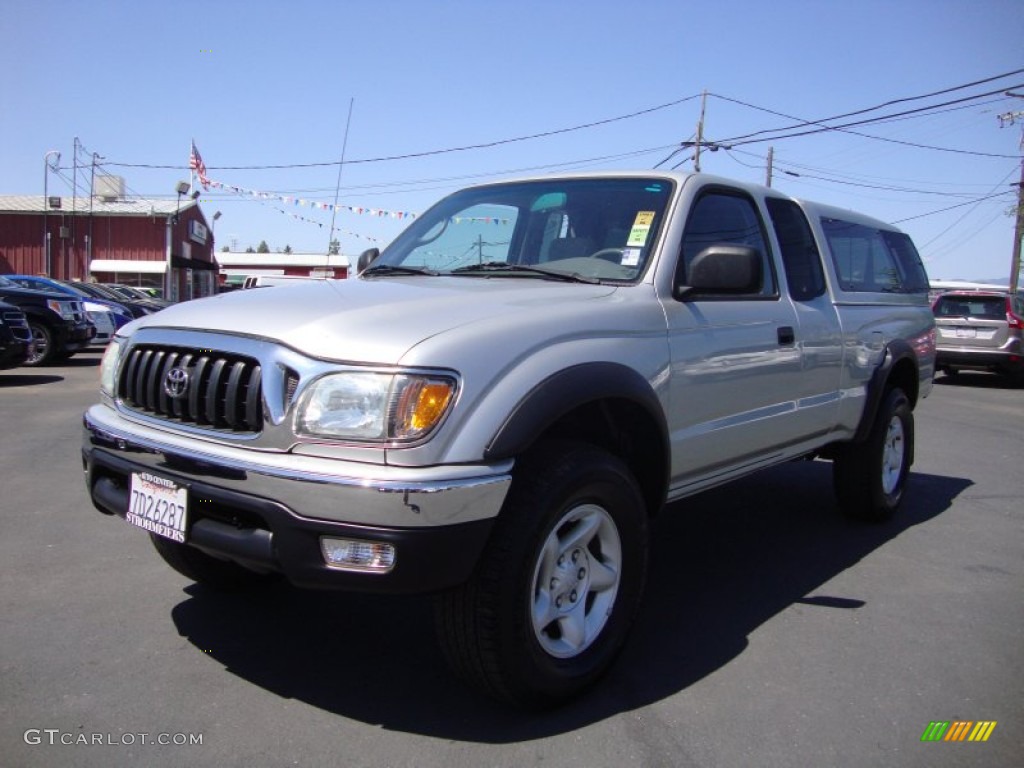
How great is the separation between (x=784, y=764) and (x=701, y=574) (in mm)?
1755

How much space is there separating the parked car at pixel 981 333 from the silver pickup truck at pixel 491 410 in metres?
12.0

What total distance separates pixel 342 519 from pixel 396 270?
186 centimetres

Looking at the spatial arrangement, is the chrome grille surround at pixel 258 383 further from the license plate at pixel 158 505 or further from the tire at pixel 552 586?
the tire at pixel 552 586

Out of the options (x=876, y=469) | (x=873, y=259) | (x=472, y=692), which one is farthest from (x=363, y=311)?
(x=873, y=259)

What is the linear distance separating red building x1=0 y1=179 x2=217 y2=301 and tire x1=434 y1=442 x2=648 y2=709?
37.9m

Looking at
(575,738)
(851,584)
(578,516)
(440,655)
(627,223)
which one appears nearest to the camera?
(575,738)

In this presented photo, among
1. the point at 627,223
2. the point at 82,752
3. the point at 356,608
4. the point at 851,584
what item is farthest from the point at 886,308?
the point at 82,752

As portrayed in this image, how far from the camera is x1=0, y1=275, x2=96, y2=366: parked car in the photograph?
495 inches

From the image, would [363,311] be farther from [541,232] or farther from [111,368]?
[541,232]

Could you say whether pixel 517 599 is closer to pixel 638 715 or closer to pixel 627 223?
pixel 638 715

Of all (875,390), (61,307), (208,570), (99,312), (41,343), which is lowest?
(41,343)

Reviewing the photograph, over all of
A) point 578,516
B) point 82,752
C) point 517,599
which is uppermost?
point 578,516

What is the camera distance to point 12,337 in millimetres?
10430

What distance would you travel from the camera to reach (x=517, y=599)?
8.24 feet
